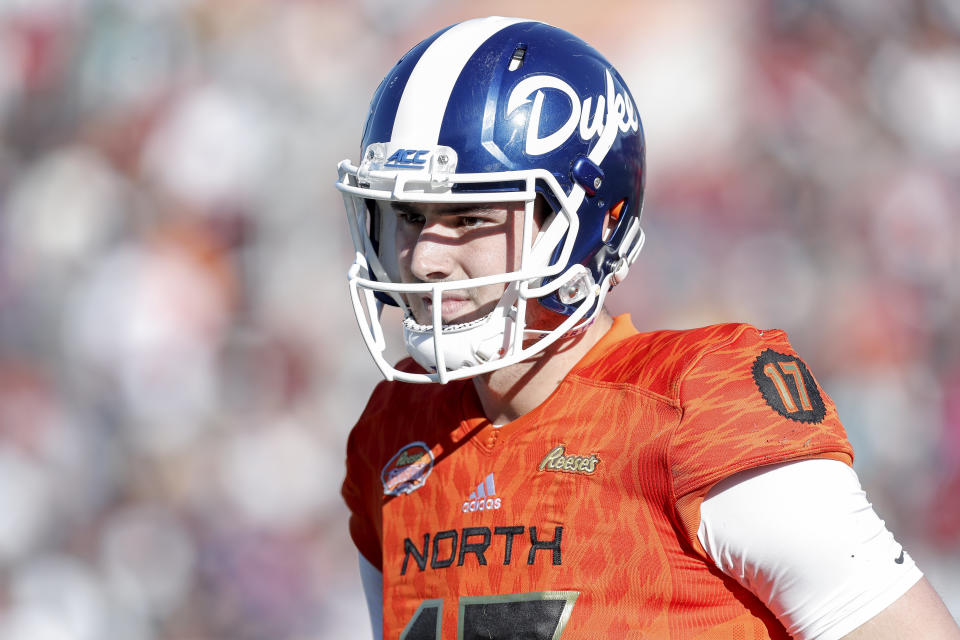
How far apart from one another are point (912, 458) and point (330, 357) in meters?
1.97

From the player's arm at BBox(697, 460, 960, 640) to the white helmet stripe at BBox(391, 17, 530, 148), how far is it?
2.02 ft

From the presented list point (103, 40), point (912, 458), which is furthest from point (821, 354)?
point (103, 40)

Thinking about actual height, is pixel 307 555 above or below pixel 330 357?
below

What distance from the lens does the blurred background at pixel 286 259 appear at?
10.2ft

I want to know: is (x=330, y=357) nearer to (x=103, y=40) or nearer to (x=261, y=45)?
(x=261, y=45)

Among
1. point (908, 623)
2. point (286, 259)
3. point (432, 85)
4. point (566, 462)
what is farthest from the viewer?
point (286, 259)

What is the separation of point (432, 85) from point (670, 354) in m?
0.50

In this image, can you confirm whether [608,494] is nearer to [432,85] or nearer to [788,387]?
[788,387]

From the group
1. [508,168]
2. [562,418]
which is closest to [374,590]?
[562,418]

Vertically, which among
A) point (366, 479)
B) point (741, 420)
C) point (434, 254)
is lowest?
point (366, 479)

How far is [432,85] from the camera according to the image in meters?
1.34

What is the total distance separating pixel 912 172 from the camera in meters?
3.37

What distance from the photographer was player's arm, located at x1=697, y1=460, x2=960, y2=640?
3.36ft

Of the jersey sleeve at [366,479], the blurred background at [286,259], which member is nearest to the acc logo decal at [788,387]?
the jersey sleeve at [366,479]
